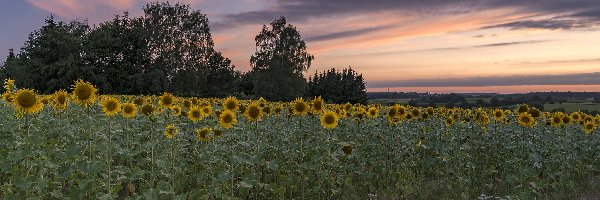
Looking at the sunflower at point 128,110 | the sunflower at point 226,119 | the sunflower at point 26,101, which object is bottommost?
the sunflower at point 226,119

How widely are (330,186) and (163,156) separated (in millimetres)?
2811

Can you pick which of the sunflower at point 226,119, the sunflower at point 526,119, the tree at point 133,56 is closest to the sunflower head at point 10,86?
the sunflower at point 226,119

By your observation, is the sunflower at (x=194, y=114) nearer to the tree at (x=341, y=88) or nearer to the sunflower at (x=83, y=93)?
the sunflower at (x=83, y=93)

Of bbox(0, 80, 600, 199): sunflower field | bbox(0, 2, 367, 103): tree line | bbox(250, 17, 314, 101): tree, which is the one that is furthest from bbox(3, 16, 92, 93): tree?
bbox(0, 80, 600, 199): sunflower field

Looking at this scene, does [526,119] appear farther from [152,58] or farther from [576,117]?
[152,58]

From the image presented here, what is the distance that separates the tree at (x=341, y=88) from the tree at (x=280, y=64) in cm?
717

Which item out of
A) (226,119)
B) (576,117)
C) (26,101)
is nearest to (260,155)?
(226,119)

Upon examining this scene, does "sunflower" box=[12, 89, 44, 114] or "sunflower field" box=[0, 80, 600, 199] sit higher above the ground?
"sunflower" box=[12, 89, 44, 114]

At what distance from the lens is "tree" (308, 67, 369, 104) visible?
72062 mm

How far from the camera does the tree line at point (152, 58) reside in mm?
58594

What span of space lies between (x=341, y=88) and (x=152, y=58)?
2502 centimetres

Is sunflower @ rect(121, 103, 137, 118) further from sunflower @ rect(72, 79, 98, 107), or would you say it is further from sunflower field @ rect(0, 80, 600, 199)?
sunflower @ rect(72, 79, 98, 107)

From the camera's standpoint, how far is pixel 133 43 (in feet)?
202

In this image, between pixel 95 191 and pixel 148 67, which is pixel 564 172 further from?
pixel 148 67
